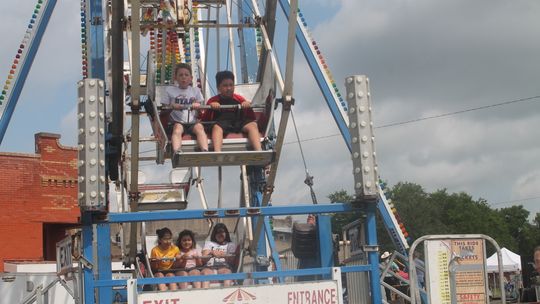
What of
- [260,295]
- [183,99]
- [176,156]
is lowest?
[260,295]

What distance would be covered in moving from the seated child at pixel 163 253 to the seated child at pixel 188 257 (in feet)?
0.21

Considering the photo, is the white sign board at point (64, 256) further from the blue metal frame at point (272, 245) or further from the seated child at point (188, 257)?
the blue metal frame at point (272, 245)

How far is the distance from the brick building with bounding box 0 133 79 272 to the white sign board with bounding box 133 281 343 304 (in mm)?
18591

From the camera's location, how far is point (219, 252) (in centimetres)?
862

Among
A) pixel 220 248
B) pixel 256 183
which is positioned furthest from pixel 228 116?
pixel 256 183

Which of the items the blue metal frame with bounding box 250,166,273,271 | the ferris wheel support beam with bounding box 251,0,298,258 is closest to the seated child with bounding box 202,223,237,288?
the ferris wheel support beam with bounding box 251,0,298,258

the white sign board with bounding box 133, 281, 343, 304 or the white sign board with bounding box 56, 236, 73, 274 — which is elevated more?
the white sign board with bounding box 56, 236, 73, 274

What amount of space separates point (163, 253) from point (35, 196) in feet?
56.5

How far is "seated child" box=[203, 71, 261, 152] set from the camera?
8391 millimetres

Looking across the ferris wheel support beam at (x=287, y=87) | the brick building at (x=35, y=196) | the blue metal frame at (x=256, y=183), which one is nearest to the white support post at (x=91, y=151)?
→ the ferris wheel support beam at (x=287, y=87)

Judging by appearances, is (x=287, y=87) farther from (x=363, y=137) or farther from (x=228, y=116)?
(x=363, y=137)

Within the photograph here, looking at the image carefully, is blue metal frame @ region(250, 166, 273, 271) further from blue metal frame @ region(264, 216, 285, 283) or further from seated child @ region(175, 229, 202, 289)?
seated child @ region(175, 229, 202, 289)

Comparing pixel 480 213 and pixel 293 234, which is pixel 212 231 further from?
pixel 480 213

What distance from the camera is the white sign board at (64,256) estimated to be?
7359mm
